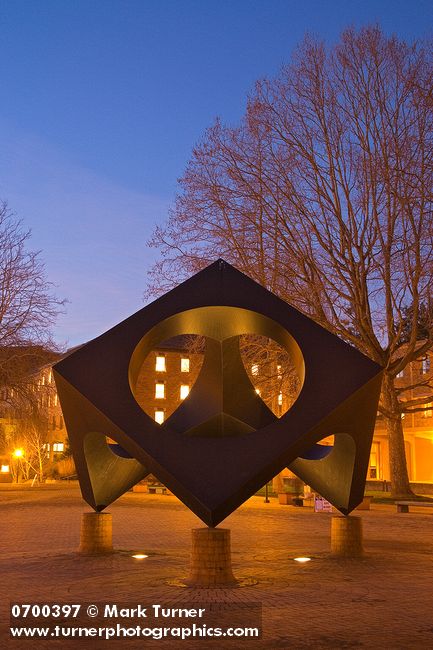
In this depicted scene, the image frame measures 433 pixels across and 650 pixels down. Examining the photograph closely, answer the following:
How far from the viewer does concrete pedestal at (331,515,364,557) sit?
12.7m

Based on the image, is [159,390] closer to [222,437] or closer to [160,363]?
[160,363]

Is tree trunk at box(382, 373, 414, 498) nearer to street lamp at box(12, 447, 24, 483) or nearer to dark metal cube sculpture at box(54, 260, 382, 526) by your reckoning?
dark metal cube sculpture at box(54, 260, 382, 526)

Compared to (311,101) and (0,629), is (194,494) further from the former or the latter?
(311,101)

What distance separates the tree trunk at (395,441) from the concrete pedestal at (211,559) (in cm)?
1800

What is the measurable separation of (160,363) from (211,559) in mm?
45651

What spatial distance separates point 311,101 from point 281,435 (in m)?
17.9

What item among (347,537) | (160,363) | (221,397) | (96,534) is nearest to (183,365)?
(160,363)

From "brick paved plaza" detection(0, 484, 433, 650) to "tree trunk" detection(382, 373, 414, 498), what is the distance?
23.3ft

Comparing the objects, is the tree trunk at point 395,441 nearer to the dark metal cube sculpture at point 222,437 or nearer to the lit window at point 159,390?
the dark metal cube sculpture at point 222,437

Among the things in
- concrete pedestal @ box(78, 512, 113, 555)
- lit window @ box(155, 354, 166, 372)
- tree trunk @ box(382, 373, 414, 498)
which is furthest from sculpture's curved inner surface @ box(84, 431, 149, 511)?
lit window @ box(155, 354, 166, 372)

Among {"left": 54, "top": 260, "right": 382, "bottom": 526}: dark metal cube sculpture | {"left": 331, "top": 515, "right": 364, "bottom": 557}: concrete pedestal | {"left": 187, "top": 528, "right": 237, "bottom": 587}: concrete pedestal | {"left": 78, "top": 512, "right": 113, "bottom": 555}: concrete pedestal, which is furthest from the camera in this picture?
{"left": 78, "top": 512, "right": 113, "bottom": 555}: concrete pedestal

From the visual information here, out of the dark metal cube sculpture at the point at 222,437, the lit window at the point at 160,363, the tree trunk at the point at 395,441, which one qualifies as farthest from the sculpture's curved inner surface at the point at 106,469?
the lit window at the point at 160,363

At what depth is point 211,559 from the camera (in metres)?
10.1

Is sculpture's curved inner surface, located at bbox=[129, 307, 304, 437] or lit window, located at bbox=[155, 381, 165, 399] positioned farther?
lit window, located at bbox=[155, 381, 165, 399]
